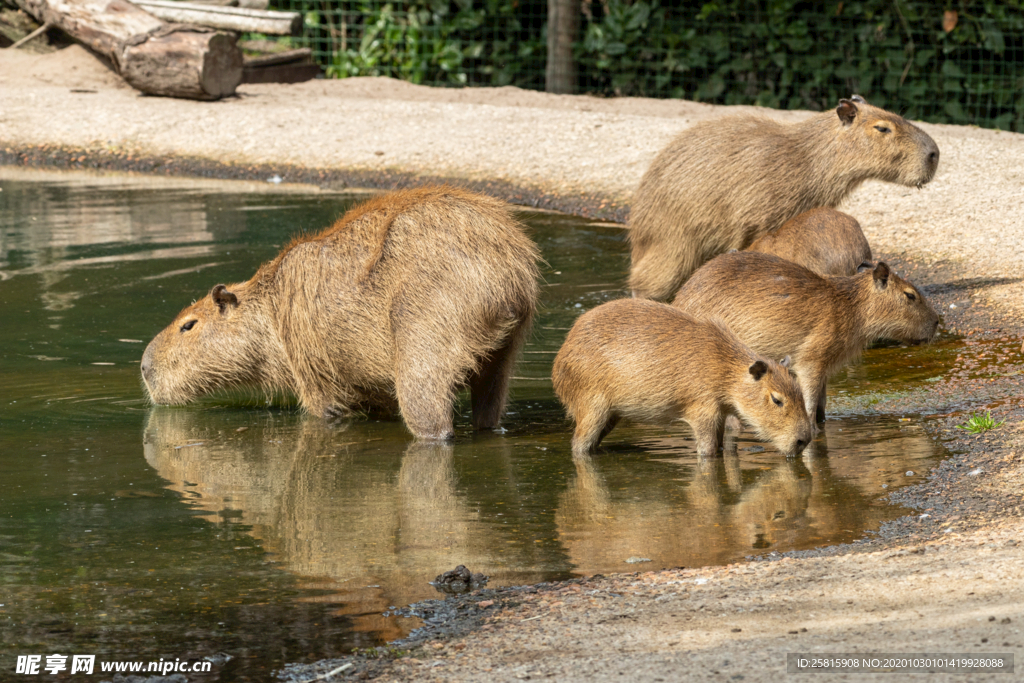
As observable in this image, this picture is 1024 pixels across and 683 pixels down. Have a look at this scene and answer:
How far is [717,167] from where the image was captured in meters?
7.34

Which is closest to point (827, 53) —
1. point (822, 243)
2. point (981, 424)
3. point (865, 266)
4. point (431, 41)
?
point (431, 41)

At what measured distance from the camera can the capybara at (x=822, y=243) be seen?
259 inches

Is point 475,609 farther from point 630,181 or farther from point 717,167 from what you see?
point 630,181

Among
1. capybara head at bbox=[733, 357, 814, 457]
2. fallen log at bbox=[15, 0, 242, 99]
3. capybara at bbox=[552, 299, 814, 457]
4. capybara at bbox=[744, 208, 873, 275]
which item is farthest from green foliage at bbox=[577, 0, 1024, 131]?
capybara head at bbox=[733, 357, 814, 457]

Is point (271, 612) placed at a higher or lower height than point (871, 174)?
lower

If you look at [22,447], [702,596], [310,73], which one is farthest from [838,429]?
[310,73]

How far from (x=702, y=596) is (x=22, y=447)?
318 centimetres

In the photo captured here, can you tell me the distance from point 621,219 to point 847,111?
307 centimetres

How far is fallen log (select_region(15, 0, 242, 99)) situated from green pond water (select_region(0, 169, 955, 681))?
6902mm

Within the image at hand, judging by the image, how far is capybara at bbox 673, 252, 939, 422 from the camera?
18.3 ft

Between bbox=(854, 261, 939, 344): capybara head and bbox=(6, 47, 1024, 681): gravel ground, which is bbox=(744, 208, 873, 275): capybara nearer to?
bbox=(854, 261, 939, 344): capybara head

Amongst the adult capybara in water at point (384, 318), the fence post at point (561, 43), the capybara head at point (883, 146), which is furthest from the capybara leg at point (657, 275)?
the fence post at point (561, 43)

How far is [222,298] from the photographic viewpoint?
5852 millimetres

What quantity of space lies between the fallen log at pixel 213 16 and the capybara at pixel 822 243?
31.9 feet
